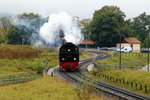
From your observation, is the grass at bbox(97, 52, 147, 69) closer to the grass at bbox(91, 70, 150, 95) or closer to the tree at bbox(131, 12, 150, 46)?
the grass at bbox(91, 70, 150, 95)

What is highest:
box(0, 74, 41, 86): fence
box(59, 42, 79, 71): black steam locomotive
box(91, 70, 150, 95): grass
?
box(59, 42, 79, 71): black steam locomotive

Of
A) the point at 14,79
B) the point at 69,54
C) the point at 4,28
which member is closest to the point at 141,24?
the point at 4,28

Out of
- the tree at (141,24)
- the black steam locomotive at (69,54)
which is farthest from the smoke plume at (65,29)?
the tree at (141,24)

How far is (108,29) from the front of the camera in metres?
111

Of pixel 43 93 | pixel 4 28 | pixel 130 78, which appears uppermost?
pixel 4 28

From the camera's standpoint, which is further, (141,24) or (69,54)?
(141,24)

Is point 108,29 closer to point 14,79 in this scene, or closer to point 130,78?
point 130,78

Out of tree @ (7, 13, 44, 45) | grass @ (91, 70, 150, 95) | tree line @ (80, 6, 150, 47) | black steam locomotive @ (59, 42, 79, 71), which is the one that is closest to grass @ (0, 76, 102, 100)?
grass @ (91, 70, 150, 95)

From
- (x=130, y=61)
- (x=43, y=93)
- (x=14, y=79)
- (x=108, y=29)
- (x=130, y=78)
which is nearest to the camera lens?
(x=43, y=93)

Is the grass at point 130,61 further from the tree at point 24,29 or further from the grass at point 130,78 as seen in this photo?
the tree at point 24,29

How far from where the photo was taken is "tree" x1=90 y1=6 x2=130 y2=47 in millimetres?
110625

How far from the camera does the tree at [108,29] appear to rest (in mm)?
110625

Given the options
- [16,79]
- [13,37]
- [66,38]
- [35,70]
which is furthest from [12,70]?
[13,37]

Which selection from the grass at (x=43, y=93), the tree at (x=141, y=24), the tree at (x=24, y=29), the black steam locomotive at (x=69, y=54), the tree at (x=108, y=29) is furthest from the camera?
the tree at (x=141, y=24)
